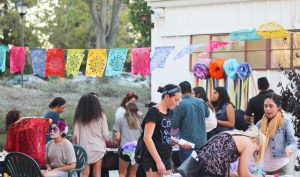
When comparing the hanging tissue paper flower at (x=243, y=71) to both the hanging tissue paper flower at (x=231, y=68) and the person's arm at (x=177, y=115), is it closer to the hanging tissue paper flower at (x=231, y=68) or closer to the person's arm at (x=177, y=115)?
the hanging tissue paper flower at (x=231, y=68)

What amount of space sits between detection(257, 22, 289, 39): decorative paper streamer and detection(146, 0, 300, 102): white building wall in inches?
43.7

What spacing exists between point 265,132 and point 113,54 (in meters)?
6.22

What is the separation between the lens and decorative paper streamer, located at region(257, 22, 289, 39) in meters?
12.5

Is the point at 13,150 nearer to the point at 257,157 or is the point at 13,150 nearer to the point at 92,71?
the point at 257,157

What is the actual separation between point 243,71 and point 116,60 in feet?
8.47

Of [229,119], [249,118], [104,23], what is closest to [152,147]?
[229,119]

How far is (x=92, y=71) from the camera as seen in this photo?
14227 mm

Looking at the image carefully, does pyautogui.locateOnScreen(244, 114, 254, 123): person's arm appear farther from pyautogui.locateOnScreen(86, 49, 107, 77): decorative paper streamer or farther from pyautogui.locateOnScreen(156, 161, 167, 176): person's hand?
pyautogui.locateOnScreen(156, 161, 167, 176): person's hand

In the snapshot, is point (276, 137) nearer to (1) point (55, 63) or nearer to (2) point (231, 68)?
(2) point (231, 68)

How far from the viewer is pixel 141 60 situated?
14375 millimetres

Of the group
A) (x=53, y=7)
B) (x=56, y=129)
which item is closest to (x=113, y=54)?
(x=56, y=129)

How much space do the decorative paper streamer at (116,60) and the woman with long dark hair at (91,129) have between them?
4145 mm

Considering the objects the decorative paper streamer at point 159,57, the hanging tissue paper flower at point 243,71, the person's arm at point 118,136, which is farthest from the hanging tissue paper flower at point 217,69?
the person's arm at point 118,136

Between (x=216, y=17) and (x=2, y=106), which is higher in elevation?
(x=216, y=17)
